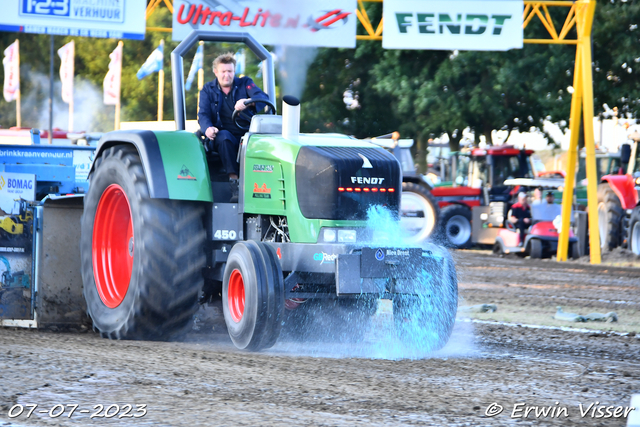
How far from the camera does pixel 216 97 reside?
695cm

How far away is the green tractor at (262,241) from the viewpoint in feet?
19.6

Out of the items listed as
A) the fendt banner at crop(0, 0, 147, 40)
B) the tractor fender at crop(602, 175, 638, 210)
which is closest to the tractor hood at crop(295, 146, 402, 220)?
the fendt banner at crop(0, 0, 147, 40)

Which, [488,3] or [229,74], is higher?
[488,3]

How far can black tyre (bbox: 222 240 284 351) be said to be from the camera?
586 centimetres

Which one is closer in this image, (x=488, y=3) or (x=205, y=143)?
(x=205, y=143)

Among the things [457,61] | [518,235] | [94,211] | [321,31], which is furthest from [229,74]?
[457,61]

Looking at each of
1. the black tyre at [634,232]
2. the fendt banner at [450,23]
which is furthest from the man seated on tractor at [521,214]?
the fendt banner at [450,23]

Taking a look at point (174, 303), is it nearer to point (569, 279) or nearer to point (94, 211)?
point (94, 211)

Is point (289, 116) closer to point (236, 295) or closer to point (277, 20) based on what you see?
point (236, 295)

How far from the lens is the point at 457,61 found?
85.2 ft

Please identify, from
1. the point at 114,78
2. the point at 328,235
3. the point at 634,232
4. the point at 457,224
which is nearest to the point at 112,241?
the point at 328,235

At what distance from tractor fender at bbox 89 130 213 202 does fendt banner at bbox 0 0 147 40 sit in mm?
9528

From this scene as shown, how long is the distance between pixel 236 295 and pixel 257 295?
46cm

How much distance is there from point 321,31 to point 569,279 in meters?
6.20
